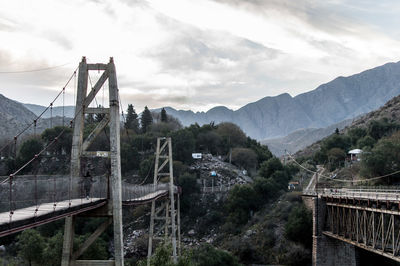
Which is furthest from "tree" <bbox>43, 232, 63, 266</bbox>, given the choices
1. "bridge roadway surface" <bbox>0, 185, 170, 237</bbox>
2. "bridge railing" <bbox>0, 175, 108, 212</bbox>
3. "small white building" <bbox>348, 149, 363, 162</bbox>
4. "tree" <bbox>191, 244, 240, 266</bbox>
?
"small white building" <bbox>348, 149, 363, 162</bbox>

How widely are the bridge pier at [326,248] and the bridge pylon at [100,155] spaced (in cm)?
2047

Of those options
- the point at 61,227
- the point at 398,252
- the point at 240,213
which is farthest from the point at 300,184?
the point at 398,252

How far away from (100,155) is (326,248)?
2210cm

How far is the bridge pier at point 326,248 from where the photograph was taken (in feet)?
102

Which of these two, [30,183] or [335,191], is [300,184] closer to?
[335,191]

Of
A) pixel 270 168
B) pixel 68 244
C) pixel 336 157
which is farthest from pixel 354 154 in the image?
pixel 68 244

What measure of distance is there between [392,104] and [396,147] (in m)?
39.8

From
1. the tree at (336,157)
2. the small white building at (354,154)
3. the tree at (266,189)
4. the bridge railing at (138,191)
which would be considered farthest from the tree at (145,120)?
the bridge railing at (138,191)

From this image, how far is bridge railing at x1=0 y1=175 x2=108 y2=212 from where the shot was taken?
10743 millimetres

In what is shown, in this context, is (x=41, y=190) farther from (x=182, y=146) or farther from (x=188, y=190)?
(x=182, y=146)

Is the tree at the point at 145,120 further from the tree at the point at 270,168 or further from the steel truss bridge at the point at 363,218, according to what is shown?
the steel truss bridge at the point at 363,218

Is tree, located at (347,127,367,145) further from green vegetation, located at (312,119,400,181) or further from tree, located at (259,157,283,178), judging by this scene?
tree, located at (259,157,283,178)

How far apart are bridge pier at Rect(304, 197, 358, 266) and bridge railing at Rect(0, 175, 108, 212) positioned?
2094 cm

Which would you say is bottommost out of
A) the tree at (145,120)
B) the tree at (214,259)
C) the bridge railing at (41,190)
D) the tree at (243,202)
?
the tree at (214,259)
